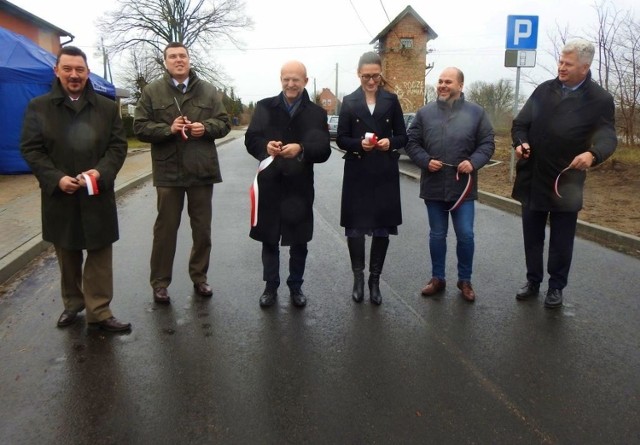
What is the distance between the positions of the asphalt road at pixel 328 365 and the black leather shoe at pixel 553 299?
0.25ft

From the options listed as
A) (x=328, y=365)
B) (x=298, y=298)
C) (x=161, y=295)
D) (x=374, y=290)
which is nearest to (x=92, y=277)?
(x=161, y=295)

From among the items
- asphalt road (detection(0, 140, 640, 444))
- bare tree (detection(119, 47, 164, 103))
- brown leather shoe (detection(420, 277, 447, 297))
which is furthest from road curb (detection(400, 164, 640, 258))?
bare tree (detection(119, 47, 164, 103))

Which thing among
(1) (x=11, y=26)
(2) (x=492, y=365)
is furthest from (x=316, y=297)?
(1) (x=11, y=26)

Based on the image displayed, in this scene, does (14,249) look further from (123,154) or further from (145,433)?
(145,433)

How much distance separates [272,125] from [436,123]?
4.56ft

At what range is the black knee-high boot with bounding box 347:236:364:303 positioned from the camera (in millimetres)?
4590

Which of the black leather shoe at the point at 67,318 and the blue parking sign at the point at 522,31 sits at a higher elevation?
the blue parking sign at the point at 522,31

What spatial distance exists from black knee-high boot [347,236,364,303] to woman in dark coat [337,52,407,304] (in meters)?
0.02

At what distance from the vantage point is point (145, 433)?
263 centimetres

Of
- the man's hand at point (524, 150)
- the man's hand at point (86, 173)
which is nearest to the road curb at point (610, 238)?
the man's hand at point (524, 150)

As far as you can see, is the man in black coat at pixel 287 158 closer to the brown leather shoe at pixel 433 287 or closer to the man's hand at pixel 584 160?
the brown leather shoe at pixel 433 287

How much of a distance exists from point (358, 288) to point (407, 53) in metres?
42.4

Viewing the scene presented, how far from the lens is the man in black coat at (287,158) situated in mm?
4168

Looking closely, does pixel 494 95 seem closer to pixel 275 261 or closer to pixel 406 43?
pixel 406 43
